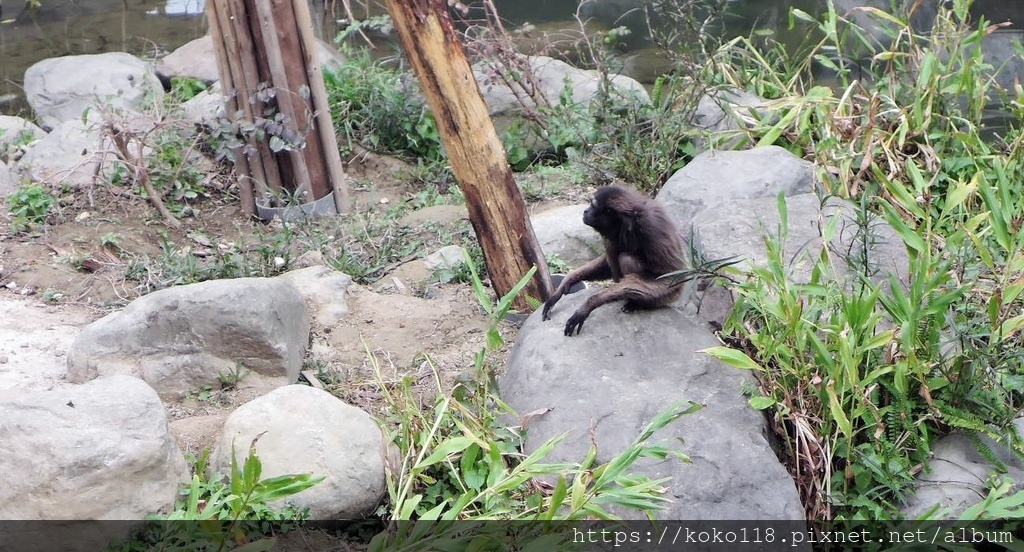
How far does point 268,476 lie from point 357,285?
2307mm

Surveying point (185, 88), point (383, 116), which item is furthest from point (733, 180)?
point (185, 88)

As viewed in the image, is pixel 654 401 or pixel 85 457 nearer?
pixel 85 457

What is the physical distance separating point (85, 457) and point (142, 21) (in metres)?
11.5

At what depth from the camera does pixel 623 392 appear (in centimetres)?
490

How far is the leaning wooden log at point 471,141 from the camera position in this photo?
5.58 m

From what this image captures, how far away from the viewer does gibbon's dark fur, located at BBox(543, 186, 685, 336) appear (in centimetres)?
527

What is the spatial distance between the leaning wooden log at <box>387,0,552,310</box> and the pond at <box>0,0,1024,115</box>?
740 centimetres

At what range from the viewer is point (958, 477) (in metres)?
4.70

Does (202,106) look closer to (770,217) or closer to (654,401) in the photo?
(770,217)

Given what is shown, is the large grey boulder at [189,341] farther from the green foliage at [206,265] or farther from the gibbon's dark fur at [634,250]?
the gibbon's dark fur at [634,250]

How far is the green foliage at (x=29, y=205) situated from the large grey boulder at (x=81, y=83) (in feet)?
7.57

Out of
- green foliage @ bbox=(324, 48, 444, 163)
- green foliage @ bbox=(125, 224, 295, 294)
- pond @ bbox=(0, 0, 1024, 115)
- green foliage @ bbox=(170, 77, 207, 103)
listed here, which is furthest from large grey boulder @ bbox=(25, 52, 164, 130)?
green foliage @ bbox=(125, 224, 295, 294)

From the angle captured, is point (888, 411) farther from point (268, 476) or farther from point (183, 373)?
point (183, 373)

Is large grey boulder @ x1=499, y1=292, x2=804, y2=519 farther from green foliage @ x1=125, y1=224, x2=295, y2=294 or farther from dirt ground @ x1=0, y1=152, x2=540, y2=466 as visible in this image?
green foliage @ x1=125, y1=224, x2=295, y2=294
